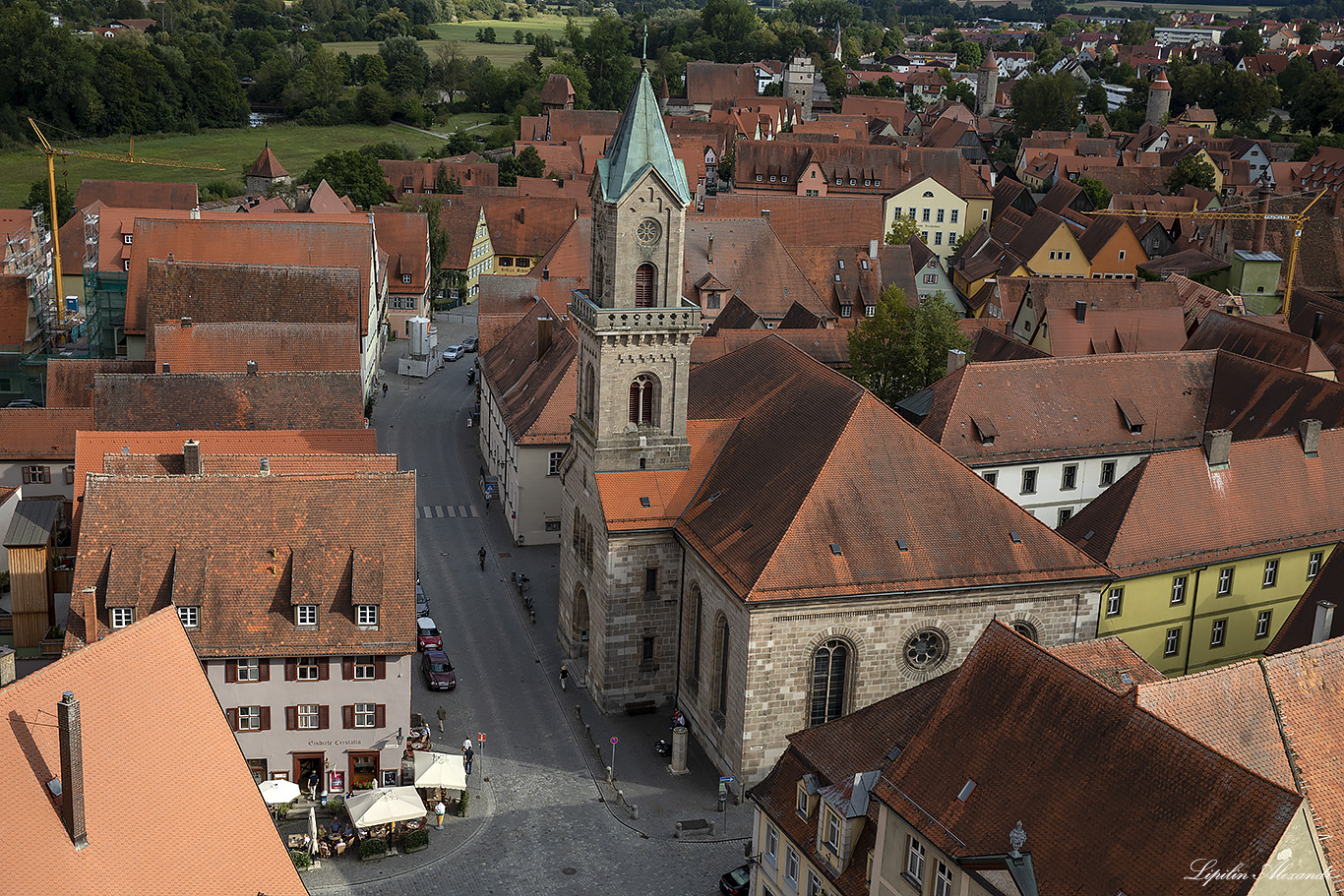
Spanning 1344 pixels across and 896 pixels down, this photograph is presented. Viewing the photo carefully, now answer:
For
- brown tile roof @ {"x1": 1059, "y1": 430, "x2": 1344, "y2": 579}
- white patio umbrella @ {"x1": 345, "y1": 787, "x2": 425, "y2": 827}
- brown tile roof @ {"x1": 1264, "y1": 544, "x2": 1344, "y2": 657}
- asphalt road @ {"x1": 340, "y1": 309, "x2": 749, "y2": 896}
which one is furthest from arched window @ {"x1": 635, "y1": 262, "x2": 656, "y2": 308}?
brown tile roof @ {"x1": 1264, "y1": 544, "x2": 1344, "y2": 657}

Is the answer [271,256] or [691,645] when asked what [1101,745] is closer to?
[691,645]

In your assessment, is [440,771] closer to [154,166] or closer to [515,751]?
[515,751]

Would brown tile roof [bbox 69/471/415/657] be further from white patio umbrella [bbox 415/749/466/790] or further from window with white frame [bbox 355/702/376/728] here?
white patio umbrella [bbox 415/749/466/790]

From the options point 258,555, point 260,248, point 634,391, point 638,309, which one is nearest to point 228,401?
point 258,555

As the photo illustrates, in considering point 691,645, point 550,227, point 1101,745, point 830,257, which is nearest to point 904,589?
point 691,645

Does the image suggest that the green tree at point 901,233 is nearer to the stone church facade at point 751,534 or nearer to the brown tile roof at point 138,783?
the stone church facade at point 751,534

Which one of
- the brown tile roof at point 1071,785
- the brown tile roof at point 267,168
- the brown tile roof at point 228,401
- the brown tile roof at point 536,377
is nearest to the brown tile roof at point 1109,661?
the brown tile roof at point 1071,785
